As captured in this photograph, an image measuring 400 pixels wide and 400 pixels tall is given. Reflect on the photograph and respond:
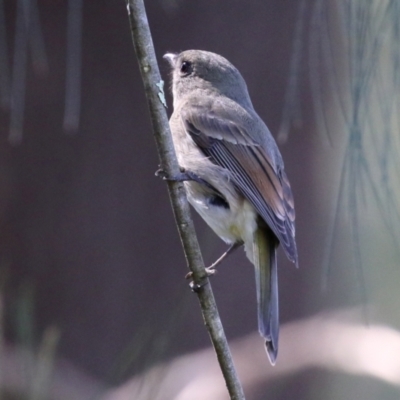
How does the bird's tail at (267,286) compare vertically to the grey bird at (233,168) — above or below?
below

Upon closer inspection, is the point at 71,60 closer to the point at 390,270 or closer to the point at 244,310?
the point at 244,310

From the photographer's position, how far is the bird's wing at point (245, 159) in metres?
2.52

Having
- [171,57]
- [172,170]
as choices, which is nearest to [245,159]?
[171,57]

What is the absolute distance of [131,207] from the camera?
124 inches

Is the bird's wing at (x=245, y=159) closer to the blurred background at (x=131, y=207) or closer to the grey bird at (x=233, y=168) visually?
the grey bird at (x=233, y=168)

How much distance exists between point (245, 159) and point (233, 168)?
104 millimetres

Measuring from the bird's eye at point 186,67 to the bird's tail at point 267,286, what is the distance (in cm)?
90

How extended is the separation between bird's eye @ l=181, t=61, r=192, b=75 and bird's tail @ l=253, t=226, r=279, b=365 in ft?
2.94

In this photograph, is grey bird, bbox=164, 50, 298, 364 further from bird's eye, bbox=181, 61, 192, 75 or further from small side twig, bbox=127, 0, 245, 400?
small side twig, bbox=127, 0, 245, 400

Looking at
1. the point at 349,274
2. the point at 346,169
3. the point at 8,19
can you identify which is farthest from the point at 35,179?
the point at 349,274

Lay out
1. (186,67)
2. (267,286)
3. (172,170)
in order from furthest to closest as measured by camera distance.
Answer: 1. (186,67)
2. (267,286)
3. (172,170)

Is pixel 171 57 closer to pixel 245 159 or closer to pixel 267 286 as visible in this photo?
pixel 245 159

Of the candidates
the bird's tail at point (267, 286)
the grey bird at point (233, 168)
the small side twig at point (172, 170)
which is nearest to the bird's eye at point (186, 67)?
the grey bird at point (233, 168)

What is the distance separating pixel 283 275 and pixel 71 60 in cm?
142
